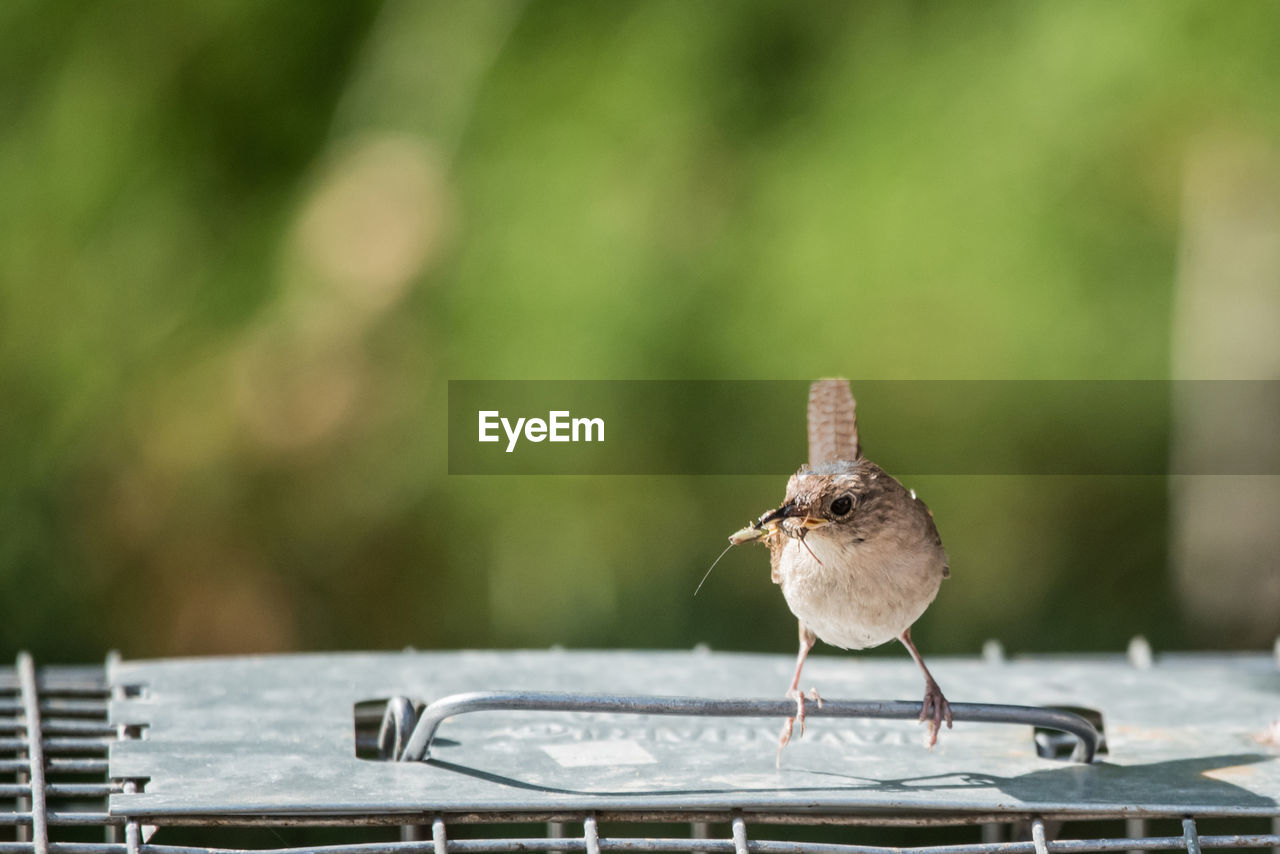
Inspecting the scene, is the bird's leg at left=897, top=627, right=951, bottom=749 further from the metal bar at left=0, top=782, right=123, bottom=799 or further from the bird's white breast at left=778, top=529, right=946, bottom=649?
the metal bar at left=0, top=782, right=123, bottom=799

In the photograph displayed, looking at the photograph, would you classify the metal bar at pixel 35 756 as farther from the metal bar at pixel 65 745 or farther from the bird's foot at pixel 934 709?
the bird's foot at pixel 934 709

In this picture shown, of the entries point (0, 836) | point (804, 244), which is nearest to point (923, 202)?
point (804, 244)

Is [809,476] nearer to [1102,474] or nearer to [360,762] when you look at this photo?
[360,762]

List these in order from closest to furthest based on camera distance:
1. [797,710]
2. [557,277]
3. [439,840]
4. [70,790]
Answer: [439,840] < [70,790] < [797,710] < [557,277]

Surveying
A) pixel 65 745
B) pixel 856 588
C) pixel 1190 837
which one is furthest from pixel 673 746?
pixel 65 745

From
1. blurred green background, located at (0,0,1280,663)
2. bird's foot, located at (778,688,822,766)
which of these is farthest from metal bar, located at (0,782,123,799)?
blurred green background, located at (0,0,1280,663)

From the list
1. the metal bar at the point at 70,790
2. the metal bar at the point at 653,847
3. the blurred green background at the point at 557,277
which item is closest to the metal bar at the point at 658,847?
the metal bar at the point at 653,847

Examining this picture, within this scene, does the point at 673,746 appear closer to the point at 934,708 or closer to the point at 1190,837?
the point at 934,708

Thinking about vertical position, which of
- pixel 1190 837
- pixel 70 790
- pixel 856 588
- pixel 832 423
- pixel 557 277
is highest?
pixel 557 277
